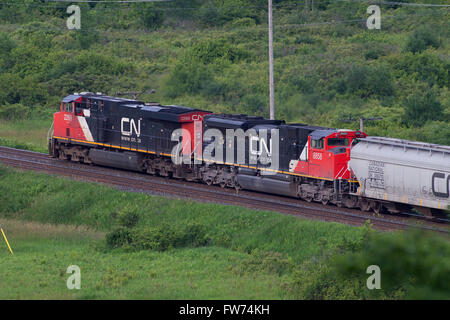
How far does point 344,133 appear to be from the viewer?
29141 millimetres

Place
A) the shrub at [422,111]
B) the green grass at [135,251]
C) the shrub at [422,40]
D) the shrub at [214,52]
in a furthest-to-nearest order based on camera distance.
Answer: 1. the shrub at [214,52]
2. the shrub at [422,40]
3. the shrub at [422,111]
4. the green grass at [135,251]

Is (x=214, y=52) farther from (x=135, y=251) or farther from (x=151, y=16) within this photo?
(x=135, y=251)

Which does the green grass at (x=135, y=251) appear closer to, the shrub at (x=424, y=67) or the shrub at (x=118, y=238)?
the shrub at (x=118, y=238)

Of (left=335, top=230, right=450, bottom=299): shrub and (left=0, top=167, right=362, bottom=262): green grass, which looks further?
(left=0, top=167, right=362, bottom=262): green grass

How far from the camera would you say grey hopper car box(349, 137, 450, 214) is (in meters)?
25.5

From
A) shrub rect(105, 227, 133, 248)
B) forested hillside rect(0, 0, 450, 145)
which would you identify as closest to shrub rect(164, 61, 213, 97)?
forested hillside rect(0, 0, 450, 145)

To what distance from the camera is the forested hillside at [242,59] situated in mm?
49531

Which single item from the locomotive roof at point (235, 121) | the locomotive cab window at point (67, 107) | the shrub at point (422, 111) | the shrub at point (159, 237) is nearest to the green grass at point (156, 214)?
the shrub at point (159, 237)

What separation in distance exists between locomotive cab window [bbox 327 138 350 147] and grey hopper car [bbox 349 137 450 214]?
66 cm

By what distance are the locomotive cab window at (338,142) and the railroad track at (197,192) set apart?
2.65 m

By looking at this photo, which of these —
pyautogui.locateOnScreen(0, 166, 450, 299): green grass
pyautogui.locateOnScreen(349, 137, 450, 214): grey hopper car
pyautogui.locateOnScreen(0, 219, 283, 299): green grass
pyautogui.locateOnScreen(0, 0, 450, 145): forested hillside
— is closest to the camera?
pyautogui.locateOnScreen(0, 219, 283, 299): green grass

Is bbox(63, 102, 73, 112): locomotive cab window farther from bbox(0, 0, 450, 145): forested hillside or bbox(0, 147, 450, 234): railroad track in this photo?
bbox(0, 0, 450, 145): forested hillside
